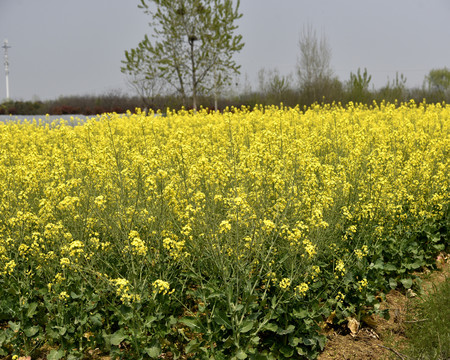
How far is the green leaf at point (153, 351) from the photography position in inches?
115

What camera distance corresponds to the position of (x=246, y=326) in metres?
2.94

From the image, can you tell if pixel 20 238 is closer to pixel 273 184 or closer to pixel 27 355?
pixel 27 355

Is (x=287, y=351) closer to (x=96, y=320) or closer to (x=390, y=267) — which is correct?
(x=96, y=320)

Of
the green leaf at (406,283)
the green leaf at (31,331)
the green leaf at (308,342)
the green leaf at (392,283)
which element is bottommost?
the green leaf at (406,283)

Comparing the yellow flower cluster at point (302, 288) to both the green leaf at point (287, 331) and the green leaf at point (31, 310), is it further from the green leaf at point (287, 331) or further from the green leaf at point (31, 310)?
the green leaf at point (31, 310)

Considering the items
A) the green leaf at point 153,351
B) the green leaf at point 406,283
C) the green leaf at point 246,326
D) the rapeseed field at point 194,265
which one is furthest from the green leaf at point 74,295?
the green leaf at point 406,283

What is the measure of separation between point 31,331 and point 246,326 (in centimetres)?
173

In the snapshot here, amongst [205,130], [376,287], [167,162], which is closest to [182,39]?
[205,130]

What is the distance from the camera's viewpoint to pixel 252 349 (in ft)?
9.80

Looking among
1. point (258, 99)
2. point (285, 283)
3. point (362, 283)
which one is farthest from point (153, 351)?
point (258, 99)

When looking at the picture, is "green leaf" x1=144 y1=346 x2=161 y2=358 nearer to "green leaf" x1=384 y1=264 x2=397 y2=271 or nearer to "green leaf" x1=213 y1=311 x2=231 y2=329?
"green leaf" x1=213 y1=311 x2=231 y2=329

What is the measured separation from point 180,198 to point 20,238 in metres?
1.47

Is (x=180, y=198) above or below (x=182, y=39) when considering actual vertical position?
below

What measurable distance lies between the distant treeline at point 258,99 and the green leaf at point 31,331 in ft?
59.4
